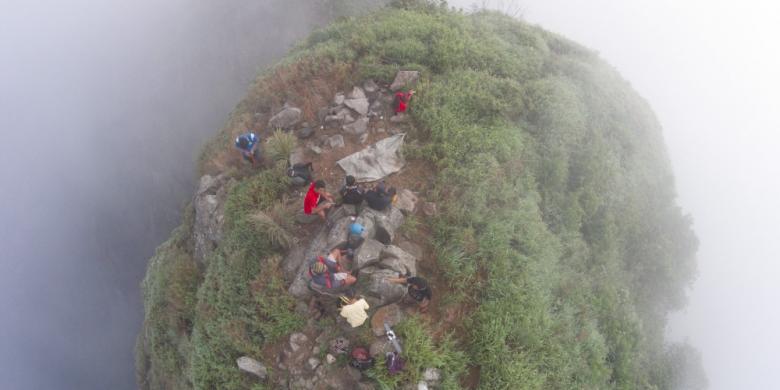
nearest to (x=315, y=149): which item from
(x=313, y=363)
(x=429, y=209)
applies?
(x=429, y=209)

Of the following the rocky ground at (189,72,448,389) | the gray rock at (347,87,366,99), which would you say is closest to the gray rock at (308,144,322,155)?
the rocky ground at (189,72,448,389)

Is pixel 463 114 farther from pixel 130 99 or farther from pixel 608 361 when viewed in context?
pixel 130 99

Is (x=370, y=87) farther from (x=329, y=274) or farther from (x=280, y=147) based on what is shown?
(x=329, y=274)

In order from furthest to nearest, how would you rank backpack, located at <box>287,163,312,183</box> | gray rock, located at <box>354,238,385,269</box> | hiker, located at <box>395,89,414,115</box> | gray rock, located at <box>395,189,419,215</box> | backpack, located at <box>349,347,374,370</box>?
hiker, located at <box>395,89,414,115</box> → backpack, located at <box>287,163,312,183</box> → gray rock, located at <box>395,189,419,215</box> → gray rock, located at <box>354,238,385,269</box> → backpack, located at <box>349,347,374,370</box>

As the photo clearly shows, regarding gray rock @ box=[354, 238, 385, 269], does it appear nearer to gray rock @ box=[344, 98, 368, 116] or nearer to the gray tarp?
the gray tarp

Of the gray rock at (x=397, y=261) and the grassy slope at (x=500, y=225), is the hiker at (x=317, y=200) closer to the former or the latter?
the grassy slope at (x=500, y=225)

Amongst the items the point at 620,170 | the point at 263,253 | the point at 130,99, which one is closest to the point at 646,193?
the point at 620,170
